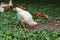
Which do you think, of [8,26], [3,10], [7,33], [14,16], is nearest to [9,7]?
[3,10]

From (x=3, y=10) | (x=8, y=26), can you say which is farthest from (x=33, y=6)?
(x=8, y=26)

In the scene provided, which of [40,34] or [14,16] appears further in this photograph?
[14,16]

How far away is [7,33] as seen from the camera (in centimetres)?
603

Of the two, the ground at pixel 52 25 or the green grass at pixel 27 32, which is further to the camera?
the ground at pixel 52 25

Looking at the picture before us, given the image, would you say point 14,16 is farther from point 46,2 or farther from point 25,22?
point 46,2

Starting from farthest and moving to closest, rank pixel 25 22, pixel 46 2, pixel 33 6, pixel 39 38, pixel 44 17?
pixel 46 2, pixel 33 6, pixel 44 17, pixel 25 22, pixel 39 38

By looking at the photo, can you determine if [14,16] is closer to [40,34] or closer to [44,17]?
[44,17]

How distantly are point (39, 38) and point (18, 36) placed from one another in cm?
50

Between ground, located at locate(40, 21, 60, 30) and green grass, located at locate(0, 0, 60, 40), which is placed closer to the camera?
green grass, located at locate(0, 0, 60, 40)

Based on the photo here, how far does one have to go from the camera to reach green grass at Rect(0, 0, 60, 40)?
19.2ft

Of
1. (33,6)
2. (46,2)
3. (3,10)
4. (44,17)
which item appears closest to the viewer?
(44,17)

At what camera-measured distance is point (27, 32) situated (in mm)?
6207

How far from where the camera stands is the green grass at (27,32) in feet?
19.2

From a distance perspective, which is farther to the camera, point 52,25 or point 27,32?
point 52,25
